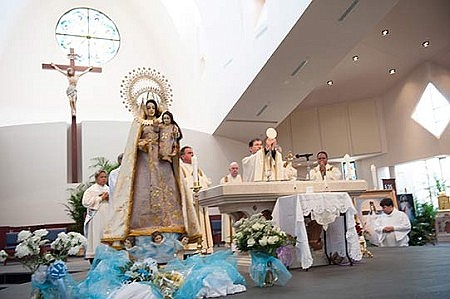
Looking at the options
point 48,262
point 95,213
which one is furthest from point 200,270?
point 95,213

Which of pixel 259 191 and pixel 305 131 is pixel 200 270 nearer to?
pixel 259 191

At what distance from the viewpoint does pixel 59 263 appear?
3207 mm

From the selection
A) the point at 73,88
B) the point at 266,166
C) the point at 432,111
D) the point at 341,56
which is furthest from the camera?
the point at 432,111

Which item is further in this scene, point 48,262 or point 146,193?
point 146,193

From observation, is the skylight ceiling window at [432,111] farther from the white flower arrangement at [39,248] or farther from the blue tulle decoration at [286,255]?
the white flower arrangement at [39,248]

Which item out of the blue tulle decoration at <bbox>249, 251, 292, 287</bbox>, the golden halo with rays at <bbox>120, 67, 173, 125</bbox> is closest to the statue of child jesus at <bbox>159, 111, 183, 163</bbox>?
the golden halo with rays at <bbox>120, 67, 173, 125</bbox>

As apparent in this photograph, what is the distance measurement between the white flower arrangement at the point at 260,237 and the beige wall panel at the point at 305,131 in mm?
12027

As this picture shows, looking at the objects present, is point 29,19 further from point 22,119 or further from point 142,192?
point 142,192

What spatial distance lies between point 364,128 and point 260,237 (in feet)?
41.4

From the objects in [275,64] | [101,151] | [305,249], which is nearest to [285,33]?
[275,64]

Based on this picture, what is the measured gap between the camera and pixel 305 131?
1606cm

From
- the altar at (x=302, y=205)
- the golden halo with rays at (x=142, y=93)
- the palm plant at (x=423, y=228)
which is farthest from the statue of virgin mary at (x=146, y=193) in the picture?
the palm plant at (x=423, y=228)

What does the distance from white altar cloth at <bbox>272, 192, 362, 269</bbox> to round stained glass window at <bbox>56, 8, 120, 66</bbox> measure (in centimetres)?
1102

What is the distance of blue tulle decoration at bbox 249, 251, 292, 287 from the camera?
3990 mm
